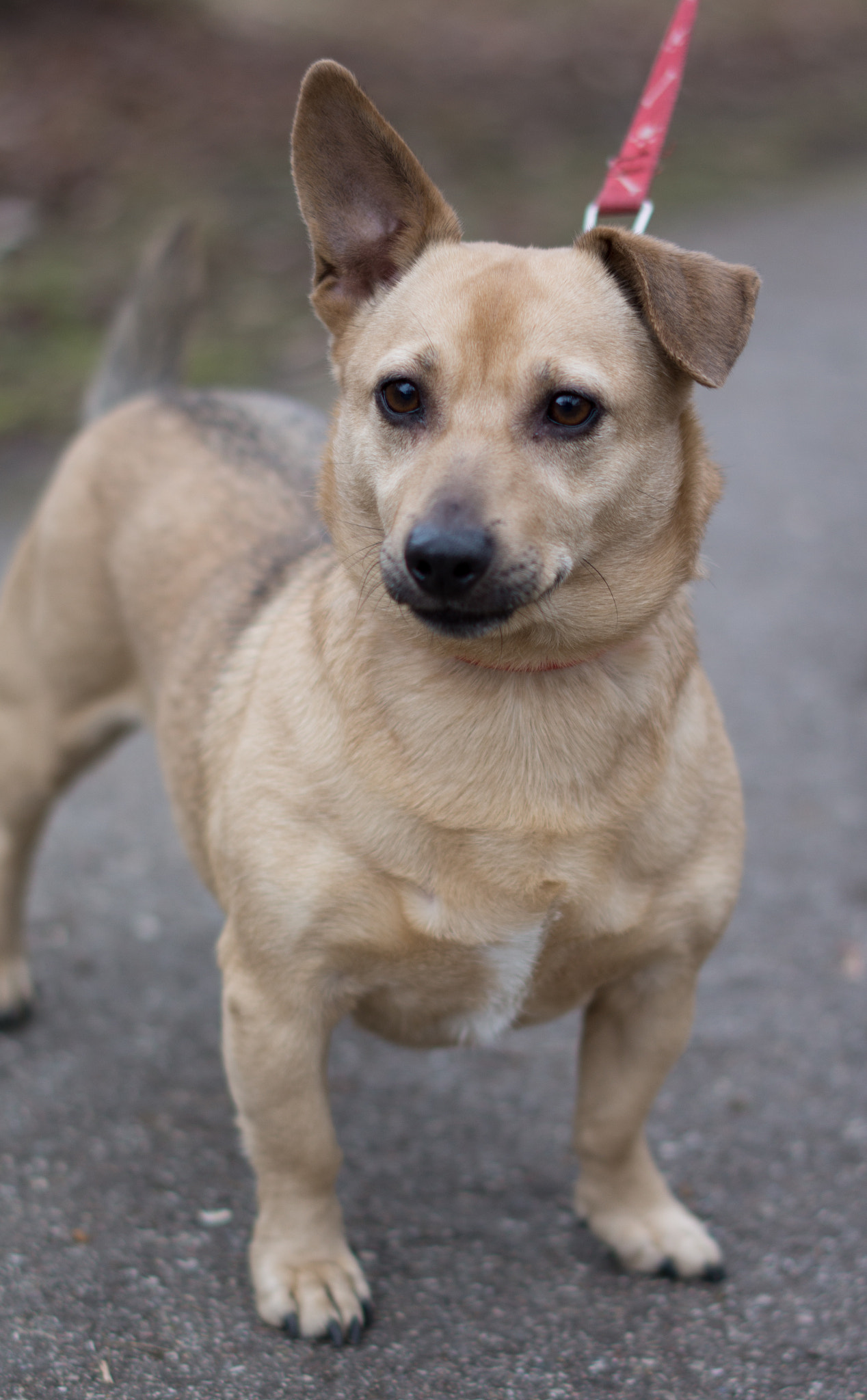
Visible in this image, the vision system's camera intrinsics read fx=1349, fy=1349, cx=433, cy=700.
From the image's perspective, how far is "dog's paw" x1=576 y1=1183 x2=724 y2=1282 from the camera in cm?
291

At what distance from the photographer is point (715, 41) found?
15.0 m

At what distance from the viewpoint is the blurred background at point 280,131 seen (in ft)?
26.5

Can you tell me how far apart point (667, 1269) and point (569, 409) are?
1851mm

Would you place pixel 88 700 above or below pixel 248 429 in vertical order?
below

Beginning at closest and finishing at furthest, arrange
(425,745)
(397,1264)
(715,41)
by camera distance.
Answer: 1. (425,745)
2. (397,1264)
3. (715,41)

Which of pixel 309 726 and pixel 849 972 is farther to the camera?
pixel 849 972

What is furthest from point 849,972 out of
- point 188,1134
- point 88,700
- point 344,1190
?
point 88,700

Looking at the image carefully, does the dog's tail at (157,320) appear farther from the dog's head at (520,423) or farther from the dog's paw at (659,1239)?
the dog's paw at (659,1239)

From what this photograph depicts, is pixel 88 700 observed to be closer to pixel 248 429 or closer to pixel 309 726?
pixel 248 429

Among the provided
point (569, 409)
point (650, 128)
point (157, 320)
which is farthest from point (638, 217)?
point (157, 320)

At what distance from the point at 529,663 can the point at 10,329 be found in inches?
Result: 248

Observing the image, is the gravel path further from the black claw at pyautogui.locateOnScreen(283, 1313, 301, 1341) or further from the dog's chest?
the dog's chest

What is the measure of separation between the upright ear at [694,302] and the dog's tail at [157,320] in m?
2.02

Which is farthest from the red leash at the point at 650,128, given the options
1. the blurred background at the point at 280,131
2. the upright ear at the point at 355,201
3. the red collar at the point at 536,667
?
the blurred background at the point at 280,131
